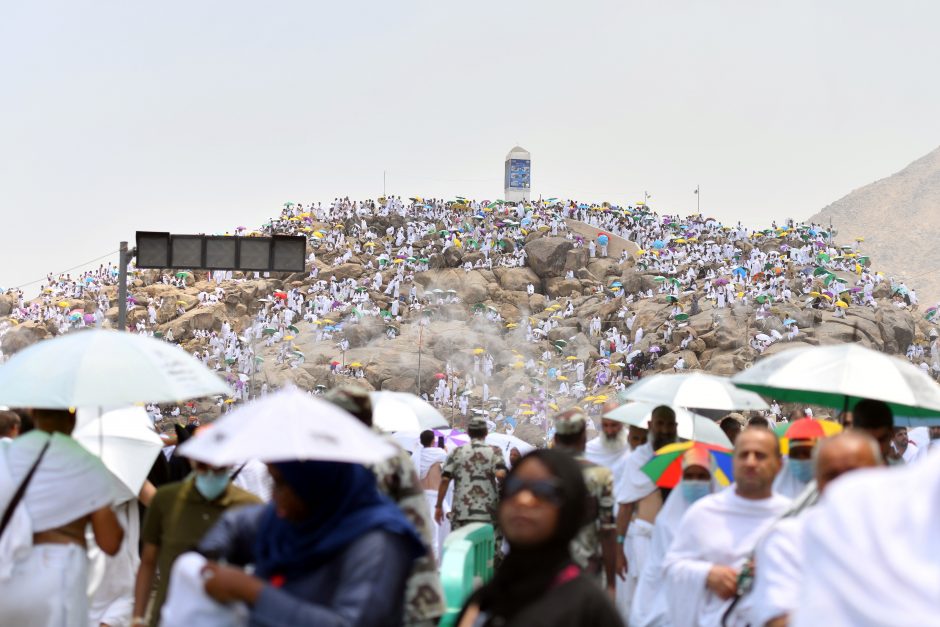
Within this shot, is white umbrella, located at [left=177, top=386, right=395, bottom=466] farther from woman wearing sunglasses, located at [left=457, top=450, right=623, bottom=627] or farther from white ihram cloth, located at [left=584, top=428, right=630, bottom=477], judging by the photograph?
white ihram cloth, located at [left=584, top=428, right=630, bottom=477]

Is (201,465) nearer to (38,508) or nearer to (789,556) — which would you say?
(38,508)

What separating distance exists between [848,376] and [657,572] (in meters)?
1.46

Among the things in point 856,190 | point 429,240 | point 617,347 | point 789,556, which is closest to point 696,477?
point 789,556

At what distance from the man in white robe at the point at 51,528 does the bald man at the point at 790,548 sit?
2.39 meters

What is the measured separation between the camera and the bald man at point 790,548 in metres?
3.95

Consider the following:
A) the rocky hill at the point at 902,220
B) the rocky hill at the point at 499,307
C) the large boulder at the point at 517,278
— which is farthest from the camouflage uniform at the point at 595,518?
the rocky hill at the point at 902,220

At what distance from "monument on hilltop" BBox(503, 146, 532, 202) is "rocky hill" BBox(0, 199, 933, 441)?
9.72 meters

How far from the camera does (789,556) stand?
4.19m

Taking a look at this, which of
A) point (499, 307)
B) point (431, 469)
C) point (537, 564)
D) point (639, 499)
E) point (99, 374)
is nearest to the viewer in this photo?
point (537, 564)

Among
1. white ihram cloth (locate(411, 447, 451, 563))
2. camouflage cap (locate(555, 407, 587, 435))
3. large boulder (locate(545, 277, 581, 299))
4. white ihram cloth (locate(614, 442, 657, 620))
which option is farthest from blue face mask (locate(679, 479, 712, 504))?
large boulder (locate(545, 277, 581, 299))

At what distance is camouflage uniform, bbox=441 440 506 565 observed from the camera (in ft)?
Answer: 27.7

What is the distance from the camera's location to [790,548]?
419 cm

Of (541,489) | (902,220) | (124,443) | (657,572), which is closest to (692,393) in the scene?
(657,572)

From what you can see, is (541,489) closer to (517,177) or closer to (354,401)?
(354,401)
